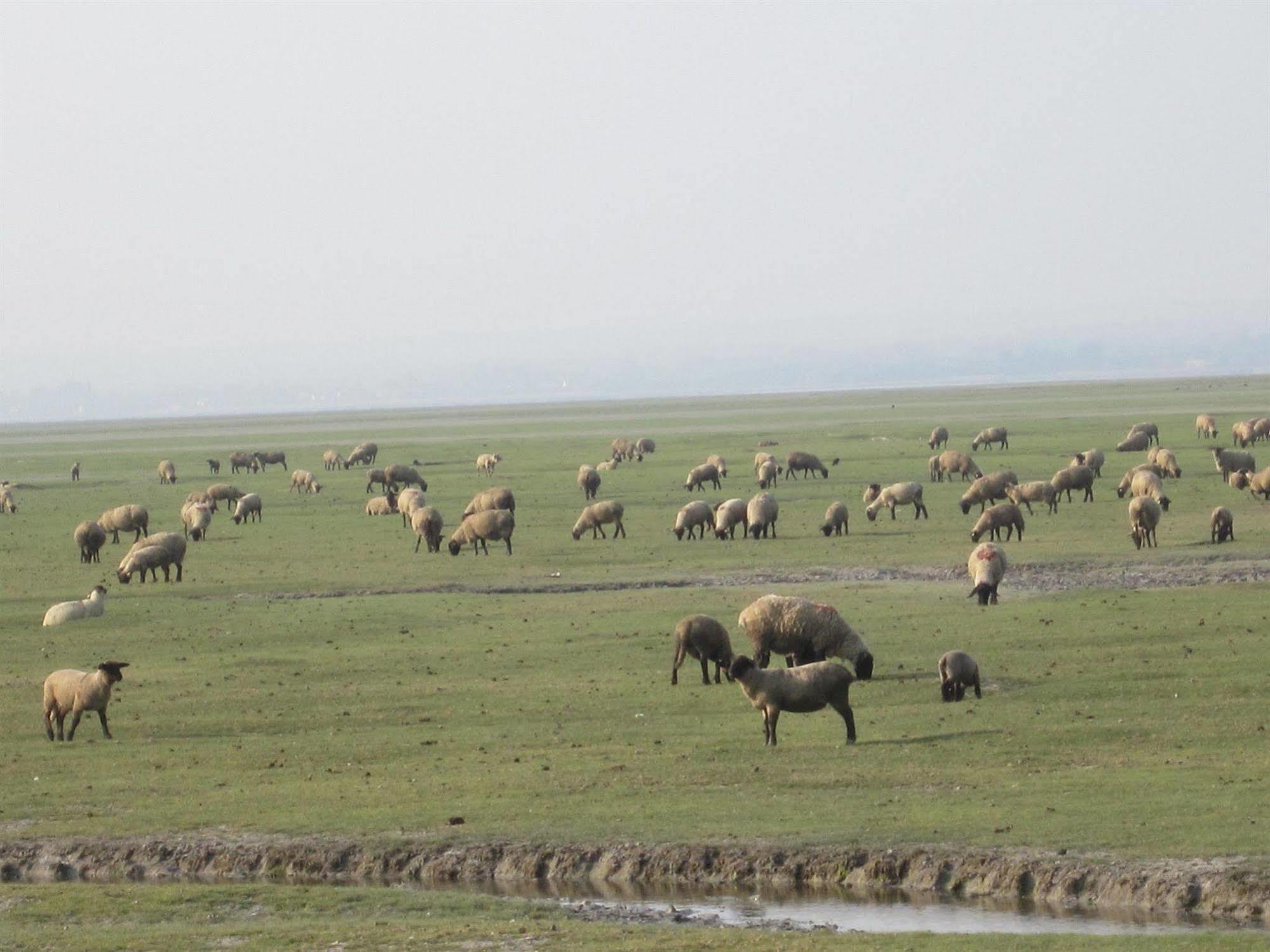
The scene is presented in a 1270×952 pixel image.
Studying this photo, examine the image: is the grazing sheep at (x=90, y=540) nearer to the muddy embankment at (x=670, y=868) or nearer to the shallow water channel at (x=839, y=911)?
the muddy embankment at (x=670, y=868)

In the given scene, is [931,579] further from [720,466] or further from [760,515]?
[720,466]

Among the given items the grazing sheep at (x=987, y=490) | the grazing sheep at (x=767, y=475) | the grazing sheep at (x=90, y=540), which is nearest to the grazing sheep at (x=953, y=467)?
the grazing sheep at (x=767, y=475)

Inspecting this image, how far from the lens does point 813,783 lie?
64.3 feet

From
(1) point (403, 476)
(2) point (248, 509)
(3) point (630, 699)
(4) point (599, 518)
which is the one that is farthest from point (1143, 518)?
(1) point (403, 476)

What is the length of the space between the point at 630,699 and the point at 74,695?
7622mm

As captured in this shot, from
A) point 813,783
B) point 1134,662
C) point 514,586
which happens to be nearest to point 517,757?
point 813,783

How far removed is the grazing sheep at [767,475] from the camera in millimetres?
Answer: 61969

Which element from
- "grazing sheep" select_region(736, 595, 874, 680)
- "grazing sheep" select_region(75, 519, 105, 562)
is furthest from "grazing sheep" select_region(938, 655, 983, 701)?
"grazing sheep" select_region(75, 519, 105, 562)

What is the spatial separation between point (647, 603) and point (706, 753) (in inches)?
523

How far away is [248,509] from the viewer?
57438 mm

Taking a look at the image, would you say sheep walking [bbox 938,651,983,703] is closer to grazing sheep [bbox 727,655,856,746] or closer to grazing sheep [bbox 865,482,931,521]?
grazing sheep [bbox 727,655,856,746]

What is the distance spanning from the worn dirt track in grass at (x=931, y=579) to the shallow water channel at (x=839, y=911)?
18132 millimetres

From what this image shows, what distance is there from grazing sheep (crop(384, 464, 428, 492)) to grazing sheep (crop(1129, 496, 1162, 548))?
33730mm

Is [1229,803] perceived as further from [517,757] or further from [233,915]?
[233,915]
